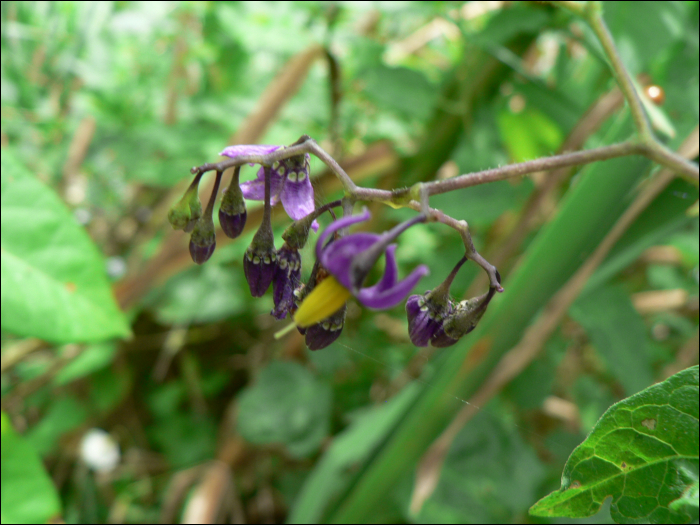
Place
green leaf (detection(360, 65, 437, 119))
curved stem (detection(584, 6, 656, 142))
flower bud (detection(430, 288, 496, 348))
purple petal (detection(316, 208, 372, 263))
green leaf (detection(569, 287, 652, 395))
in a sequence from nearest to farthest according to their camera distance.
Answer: purple petal (detection(316, 208, 372, 263)) → flower bud (detection(430, 288, 496, 348)) → curved stem (detection(584, 6, 656, 142)) → green leaf (detection(569, 287, 652, 395)) → green leaf (detection(360, 65, 437, 119))

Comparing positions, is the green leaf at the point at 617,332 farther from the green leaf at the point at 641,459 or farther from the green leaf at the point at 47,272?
the green leaf at the point at 47,272

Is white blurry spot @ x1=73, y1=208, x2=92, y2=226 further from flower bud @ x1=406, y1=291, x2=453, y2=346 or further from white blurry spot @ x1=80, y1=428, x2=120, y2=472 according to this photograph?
flower bud @ x1=406, y1=291, x2=453, y2=346

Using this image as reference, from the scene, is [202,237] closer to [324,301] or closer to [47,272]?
[324,301]

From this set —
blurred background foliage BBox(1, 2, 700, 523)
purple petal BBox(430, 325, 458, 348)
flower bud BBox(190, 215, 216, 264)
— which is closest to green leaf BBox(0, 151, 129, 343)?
blurred background foliage BBox(1, 2, 700, 523)

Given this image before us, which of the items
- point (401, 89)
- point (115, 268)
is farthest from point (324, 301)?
Result: point (115, 268)

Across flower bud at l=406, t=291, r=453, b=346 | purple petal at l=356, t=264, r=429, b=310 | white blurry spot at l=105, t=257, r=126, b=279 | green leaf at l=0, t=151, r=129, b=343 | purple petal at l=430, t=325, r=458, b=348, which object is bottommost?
white blurry spot at l=105, t=257, r=126, b=279

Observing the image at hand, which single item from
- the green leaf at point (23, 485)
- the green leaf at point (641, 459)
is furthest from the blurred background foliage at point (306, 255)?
the green leaf at point (641, 459)
